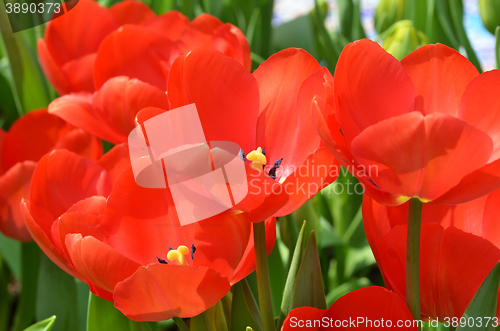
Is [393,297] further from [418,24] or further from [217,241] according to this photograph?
[418,24]

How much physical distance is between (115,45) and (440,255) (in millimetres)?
445

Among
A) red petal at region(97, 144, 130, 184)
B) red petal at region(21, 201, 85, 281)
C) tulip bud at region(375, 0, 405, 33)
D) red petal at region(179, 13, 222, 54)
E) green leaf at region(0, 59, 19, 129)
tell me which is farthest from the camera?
tulip bud at region(375, 0, 405, 33)

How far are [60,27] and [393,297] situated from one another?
23.0 inches

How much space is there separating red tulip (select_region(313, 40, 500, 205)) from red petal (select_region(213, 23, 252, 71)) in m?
0.26

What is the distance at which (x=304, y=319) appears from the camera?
1.09ft

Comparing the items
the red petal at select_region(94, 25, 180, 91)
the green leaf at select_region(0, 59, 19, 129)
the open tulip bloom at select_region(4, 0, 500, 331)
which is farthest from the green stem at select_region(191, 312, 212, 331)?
the green leaf at select_region(0, 59, 19, 129)

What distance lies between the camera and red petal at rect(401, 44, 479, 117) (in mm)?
339

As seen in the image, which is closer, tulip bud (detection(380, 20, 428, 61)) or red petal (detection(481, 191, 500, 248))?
red petal (detection(481, 191, 500, 248))

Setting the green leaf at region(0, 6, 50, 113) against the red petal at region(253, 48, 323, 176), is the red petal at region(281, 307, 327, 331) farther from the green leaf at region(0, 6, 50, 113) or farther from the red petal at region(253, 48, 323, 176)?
the green leaf at region(0, 6, 50, 113)

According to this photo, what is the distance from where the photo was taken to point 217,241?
34 centimetres

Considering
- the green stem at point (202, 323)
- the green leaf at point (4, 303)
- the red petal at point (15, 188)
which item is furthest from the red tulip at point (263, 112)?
the green leaf at point (4, 303)

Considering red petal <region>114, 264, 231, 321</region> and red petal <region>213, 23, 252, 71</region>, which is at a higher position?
red petal <region>213, 23, 252, 71</region>

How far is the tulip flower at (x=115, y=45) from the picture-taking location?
61 centimetres

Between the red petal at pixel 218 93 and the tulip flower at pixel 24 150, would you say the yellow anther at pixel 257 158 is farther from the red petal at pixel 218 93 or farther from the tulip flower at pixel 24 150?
the tulip flower at pixel 24 150
